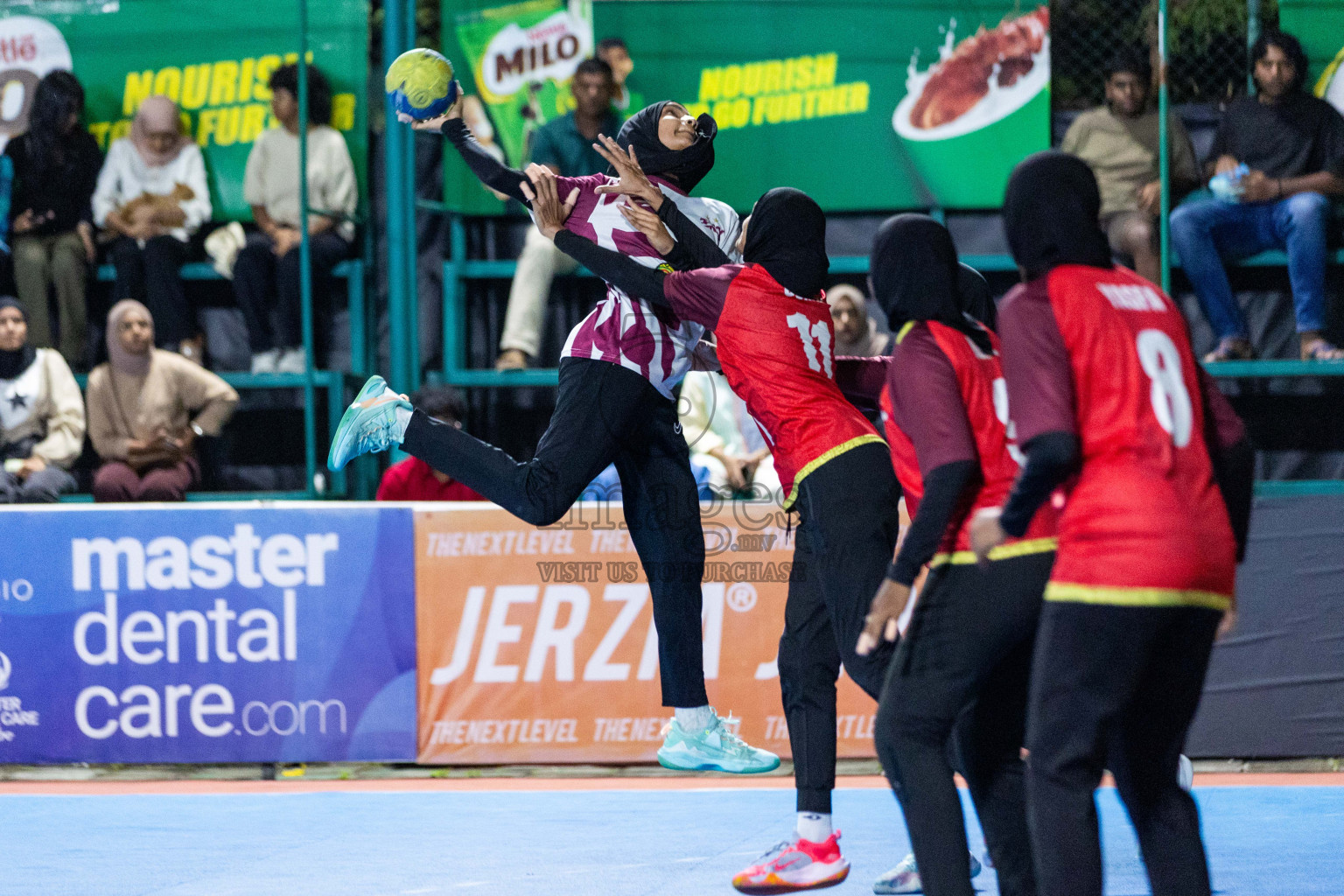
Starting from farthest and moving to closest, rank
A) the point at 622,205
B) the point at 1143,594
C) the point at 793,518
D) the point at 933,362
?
the point at 793,518, the point at 622,205, the point at 933,362, the point at 1143,594

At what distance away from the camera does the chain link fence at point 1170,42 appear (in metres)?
8.65

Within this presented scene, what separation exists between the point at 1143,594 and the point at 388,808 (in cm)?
438

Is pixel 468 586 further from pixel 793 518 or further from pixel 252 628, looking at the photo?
pixel 793 518

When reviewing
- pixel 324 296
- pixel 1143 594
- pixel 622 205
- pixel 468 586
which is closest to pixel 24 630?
pixel 468 586

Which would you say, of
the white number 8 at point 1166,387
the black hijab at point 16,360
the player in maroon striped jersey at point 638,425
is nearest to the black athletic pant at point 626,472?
the player in maroon striped jersey at point 638,425

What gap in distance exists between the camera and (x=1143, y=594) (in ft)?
9.69

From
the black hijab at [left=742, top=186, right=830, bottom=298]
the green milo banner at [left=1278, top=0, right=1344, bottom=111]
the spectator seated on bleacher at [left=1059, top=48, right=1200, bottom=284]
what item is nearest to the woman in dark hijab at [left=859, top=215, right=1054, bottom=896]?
the black hijab at [left=742, top=186, right=830, bottom=298]

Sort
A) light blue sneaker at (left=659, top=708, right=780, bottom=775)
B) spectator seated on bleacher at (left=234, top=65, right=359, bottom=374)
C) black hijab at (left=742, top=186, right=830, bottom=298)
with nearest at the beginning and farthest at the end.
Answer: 1. black hijab at (left=742, top=186, right=830, bottom=298)
2. light blue sneaker at (left=659, top=708, right=780, bottom=775)
3. spectator seated on bleacher at (left=234, top=65, right=359, bottom=374)

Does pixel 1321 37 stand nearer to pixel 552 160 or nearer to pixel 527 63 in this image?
pixel 552 160

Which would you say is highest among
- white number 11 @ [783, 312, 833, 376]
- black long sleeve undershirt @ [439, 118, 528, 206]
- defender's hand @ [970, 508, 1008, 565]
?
black long sleeve undershirt @ [439, 118, 528, 206]

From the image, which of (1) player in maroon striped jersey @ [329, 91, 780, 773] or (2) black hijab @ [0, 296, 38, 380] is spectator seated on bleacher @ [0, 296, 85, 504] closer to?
(2) black hijab @ [0, 296, 38, 380]

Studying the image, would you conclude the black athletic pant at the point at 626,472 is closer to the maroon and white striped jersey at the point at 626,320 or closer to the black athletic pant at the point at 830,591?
the maroon and white striped jersey at the point at 626,320

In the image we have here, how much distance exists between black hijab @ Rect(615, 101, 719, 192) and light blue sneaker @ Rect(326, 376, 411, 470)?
46.4 inches

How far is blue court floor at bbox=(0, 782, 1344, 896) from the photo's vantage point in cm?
499
